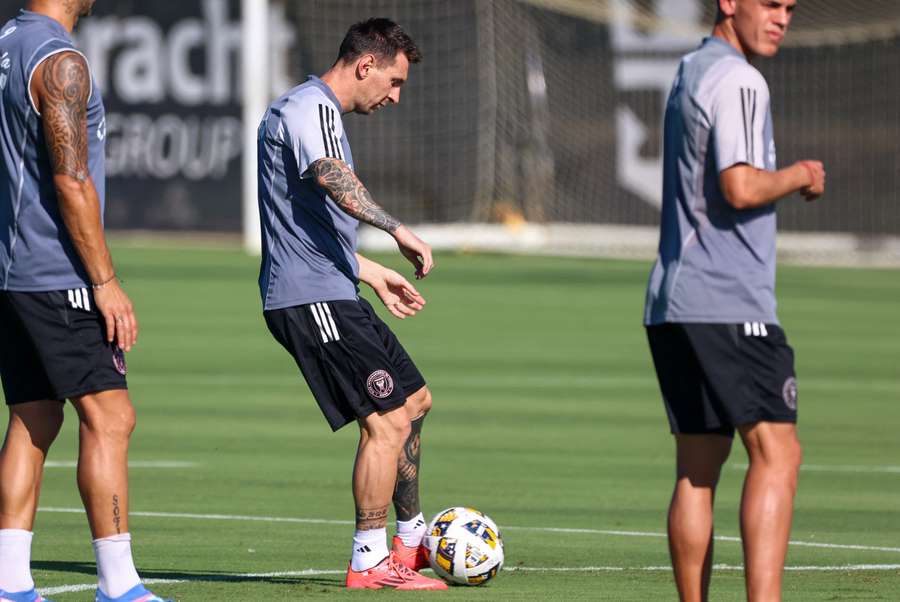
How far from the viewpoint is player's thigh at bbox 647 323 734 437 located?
6.00 m

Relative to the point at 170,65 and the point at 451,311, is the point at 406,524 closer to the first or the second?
the point at 451,311

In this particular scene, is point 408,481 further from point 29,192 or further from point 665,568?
point 29,192

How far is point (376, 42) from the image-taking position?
7762mm

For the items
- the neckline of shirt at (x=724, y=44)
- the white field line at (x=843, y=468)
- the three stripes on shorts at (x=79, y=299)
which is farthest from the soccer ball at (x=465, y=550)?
the white field line at (x=843, y=468)

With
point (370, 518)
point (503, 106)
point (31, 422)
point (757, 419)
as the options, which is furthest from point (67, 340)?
point (503, 106)

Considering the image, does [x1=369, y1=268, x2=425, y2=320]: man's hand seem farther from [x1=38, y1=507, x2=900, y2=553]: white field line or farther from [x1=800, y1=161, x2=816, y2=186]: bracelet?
[x1=800, y1=161, x2=816, y2=186]: bracelet

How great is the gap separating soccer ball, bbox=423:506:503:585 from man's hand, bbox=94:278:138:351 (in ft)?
5.93

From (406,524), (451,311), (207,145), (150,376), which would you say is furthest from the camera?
(207,145)

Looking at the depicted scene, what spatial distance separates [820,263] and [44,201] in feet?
85.5

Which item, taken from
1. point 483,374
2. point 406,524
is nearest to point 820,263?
point 483,374

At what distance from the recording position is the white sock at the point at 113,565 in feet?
21.4

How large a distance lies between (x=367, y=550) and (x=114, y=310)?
1682 mm

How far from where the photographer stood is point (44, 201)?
646 centimetres

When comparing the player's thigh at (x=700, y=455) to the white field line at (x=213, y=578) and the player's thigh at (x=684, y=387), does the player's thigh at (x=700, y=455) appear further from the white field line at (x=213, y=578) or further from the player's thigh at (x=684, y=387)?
the white field line at (x=213, y=578)
